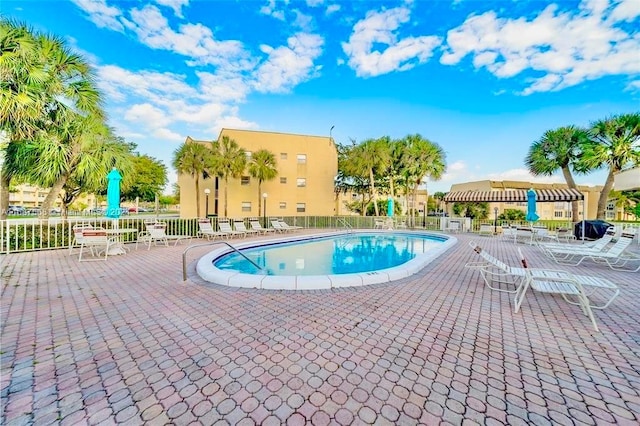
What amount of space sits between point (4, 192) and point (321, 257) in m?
11.4

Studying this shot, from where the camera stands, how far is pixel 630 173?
669 cm

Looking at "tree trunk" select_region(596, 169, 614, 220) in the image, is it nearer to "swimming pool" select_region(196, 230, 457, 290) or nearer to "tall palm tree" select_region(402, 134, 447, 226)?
"tall palm tree" select_region(402, 134, 447, 226)

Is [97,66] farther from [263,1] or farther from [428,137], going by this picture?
[428,137]

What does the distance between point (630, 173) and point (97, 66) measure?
1745 cm

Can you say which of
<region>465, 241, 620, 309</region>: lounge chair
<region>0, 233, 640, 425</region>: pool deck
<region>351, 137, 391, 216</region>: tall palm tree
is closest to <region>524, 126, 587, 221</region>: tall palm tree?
<region>351, 137, 391, 216</region>: tall palm tree

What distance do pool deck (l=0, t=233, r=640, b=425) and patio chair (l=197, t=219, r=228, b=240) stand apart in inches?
304

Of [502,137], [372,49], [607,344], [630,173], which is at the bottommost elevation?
[607,344]

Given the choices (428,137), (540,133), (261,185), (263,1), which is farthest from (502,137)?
(261,185)

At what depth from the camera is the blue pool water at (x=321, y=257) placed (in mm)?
7735

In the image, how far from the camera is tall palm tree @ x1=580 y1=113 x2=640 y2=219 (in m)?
14.1

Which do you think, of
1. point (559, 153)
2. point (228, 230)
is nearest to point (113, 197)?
point (228, 230)

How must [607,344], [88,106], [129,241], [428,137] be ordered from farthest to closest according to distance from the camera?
[428,137], [129,241], [88,106], [607,344]

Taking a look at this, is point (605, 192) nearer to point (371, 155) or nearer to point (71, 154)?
point (371, 155)

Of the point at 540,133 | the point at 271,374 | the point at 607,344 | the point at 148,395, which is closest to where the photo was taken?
the point at 148,395
